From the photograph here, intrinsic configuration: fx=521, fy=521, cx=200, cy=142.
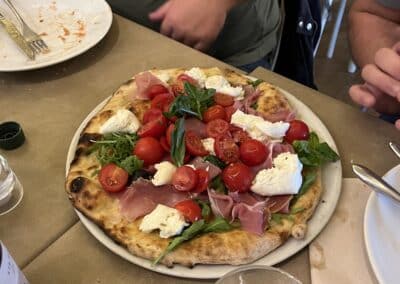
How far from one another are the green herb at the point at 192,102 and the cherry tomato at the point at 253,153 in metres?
0.14

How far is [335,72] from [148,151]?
6.55ft

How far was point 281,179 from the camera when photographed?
0.83 meters

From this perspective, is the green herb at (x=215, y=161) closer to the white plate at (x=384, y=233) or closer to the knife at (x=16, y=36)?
the white plate at (x=384, y=233)

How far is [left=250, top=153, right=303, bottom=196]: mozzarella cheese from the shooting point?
831 mm

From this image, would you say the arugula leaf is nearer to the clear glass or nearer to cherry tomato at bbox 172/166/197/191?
cherry tomato at bbox 172/166/197/191

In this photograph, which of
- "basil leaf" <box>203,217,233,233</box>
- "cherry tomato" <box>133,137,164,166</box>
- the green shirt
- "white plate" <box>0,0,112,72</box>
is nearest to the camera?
"basil leaf" <box>203,217,233,233</box>

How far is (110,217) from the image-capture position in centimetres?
85

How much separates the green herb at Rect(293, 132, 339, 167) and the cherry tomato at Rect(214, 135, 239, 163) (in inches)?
4.2

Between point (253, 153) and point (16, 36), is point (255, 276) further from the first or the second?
point (16, 36)

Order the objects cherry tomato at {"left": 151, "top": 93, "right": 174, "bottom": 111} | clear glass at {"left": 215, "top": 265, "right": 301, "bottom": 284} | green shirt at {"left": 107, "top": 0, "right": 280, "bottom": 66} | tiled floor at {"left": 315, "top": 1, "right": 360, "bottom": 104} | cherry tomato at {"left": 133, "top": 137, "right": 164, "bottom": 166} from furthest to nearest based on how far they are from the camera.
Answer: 1. tiled floor at {"left": 315, "top": 1, "right": 360, "bottom": 104}
2. green shirt at {"left": 107, "top": 0, "right": 280, "bottom": 66}
3. cherry tomato at {"left": 151, "top": 93, "right": 174, "bottom": 111}
4. cherry tomato at {"left": 133, "top": 137, "right": 164, "bottom": 166}
5. clear glass at {"left": 215, "top": 265, "right": 301, "bottom": 284}

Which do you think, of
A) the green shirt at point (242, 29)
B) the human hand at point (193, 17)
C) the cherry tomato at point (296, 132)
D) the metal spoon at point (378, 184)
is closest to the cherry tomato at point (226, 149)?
the cherry tomato at point (296, 132)

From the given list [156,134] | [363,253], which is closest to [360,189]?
[363,253]

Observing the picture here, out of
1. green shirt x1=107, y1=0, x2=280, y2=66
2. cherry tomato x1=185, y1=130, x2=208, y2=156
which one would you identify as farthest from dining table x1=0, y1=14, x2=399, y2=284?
cherry tomato x1=185, y1=130, x2=208, y2=156

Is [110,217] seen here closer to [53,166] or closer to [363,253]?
[53,166]
